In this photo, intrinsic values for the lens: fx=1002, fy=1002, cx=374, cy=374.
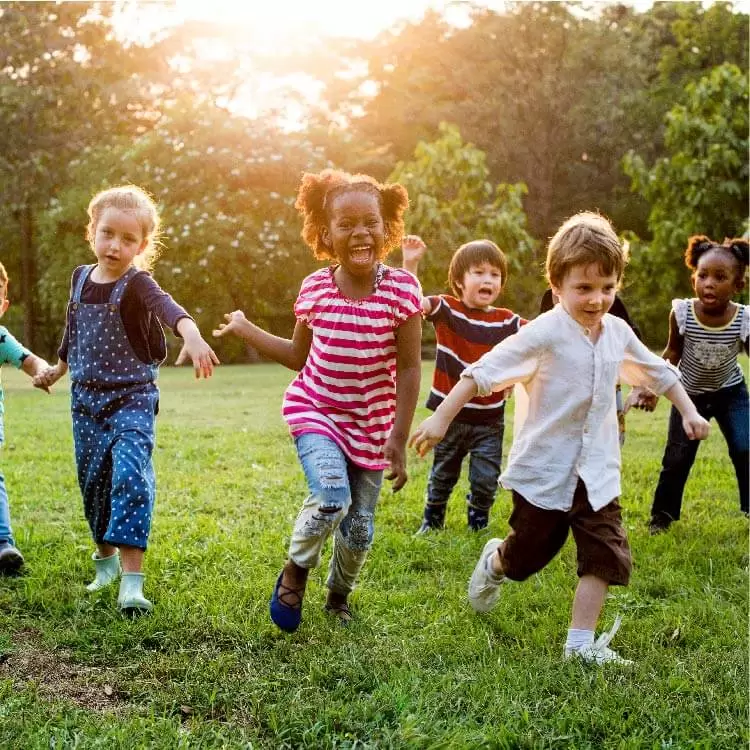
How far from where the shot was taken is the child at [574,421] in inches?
140

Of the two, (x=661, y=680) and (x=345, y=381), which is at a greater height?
(x=345, y=381)

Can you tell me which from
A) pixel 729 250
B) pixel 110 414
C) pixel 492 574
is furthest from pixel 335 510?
pixel 729 250

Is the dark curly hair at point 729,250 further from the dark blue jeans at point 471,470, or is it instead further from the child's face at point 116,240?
the child's face at point 116,240

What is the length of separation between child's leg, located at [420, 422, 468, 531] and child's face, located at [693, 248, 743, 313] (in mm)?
1541

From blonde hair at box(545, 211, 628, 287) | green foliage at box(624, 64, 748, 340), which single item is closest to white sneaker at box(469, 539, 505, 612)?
blonde hair at box(545, 211, 628, 287)

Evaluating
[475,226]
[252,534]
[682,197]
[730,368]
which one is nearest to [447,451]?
[252,534]

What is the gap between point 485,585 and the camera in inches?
155

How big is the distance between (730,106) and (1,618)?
26.9 m

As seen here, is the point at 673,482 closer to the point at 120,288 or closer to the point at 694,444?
the point at 694,444

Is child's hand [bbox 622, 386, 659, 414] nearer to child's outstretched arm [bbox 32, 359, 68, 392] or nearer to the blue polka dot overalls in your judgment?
the blue polka dot overalls

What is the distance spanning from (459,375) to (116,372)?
214cm

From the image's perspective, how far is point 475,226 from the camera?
26.7m

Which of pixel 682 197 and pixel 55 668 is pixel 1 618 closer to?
pixel 55 668

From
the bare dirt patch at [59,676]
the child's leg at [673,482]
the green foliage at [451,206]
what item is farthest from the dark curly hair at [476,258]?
the green foliage at [451,206]
